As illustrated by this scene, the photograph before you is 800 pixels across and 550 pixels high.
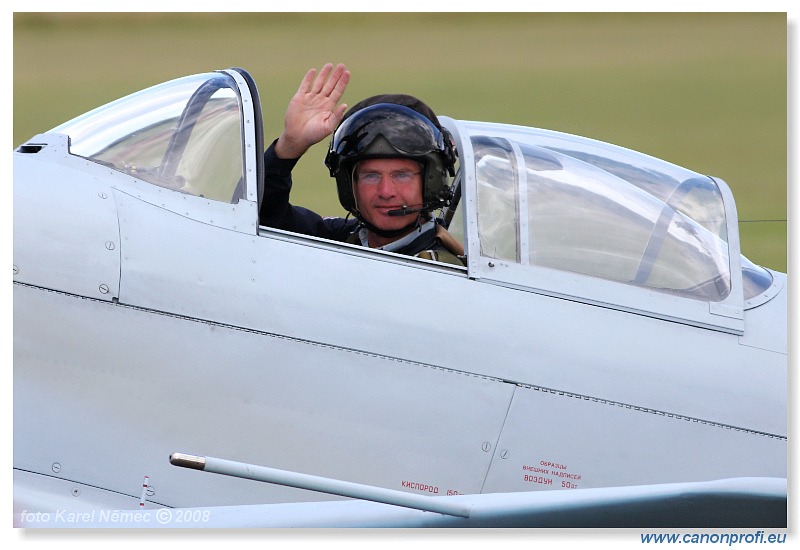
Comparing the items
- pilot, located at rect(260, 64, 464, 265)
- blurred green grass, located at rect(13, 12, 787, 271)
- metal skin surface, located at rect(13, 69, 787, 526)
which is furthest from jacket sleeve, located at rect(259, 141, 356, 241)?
blurred green grass, located at rect(13, 12, 787, 271)

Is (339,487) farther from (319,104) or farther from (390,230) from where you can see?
(319,104)

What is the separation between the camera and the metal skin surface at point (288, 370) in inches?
120

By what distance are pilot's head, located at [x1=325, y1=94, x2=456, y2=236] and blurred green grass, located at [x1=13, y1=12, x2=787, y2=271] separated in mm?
978

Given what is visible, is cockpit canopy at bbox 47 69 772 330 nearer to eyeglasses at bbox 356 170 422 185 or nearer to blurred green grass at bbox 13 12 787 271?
eyeglasses at bbox 356 170 422 185

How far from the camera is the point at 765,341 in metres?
3.29

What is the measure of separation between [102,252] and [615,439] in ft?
5.42

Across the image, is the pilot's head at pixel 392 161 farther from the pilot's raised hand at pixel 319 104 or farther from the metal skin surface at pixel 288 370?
the metal skin surface at pixel 288 370

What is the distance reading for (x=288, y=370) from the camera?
120 inches

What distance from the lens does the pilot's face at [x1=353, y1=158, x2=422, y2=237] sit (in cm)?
353

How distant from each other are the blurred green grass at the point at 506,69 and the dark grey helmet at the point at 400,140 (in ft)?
3.24

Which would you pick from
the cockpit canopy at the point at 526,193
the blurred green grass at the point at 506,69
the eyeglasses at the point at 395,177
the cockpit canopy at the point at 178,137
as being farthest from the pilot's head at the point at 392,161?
the blurred green grass at the point at 506,69

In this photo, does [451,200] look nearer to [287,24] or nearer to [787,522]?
[787,522]

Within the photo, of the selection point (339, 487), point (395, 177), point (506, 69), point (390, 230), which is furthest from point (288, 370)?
point (506, 69)

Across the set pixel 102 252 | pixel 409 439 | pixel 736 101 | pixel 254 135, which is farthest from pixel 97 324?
pixel 736 101
